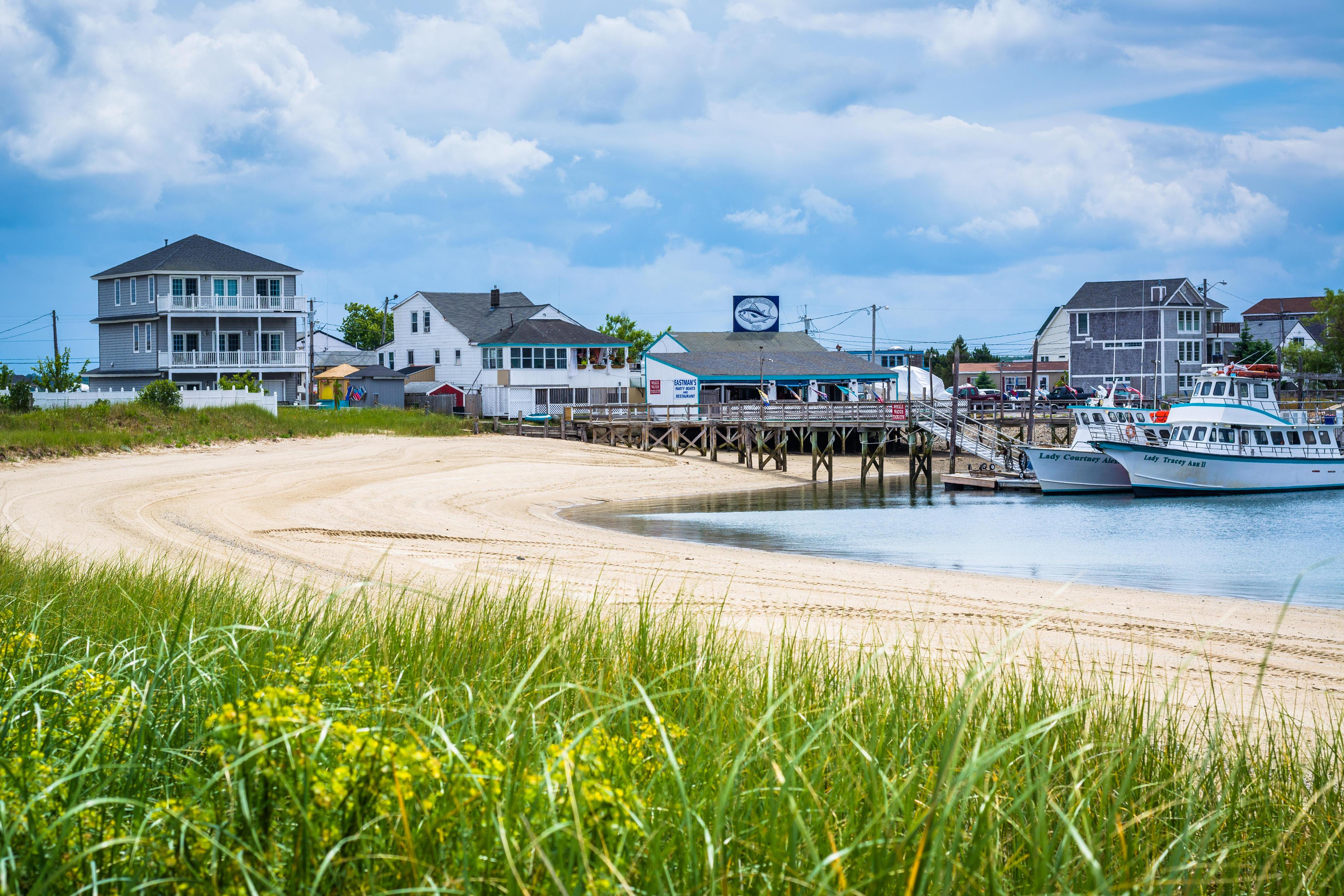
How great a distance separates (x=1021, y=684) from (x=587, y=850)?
113 inches

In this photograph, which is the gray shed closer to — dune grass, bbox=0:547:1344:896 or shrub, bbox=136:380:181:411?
shrub, bbox=136:380:181:411

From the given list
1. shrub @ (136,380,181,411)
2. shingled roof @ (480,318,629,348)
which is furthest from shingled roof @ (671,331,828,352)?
shrub @ (136,380,181,411)

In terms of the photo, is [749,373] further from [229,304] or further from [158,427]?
[158,427]

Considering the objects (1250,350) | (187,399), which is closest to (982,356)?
(1250,350)

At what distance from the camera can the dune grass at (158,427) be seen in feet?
107

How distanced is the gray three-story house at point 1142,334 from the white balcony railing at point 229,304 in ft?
191

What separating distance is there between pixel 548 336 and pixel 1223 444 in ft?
126

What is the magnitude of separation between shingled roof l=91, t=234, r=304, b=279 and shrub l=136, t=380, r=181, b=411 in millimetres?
18401

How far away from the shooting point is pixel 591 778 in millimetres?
3193

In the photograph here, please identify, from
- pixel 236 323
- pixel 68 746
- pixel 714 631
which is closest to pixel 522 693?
pixel 714 631

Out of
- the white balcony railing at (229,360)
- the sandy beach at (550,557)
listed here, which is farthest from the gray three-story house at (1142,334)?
the white balcony railing at (229,360)

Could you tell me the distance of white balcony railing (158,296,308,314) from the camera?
55.7 metres

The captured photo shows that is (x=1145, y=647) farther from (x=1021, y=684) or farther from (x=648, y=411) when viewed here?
(x=648, y=411)

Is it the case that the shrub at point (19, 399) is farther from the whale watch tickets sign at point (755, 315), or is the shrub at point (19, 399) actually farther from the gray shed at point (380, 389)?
the whale watch tickets sign at point (755, 315)
